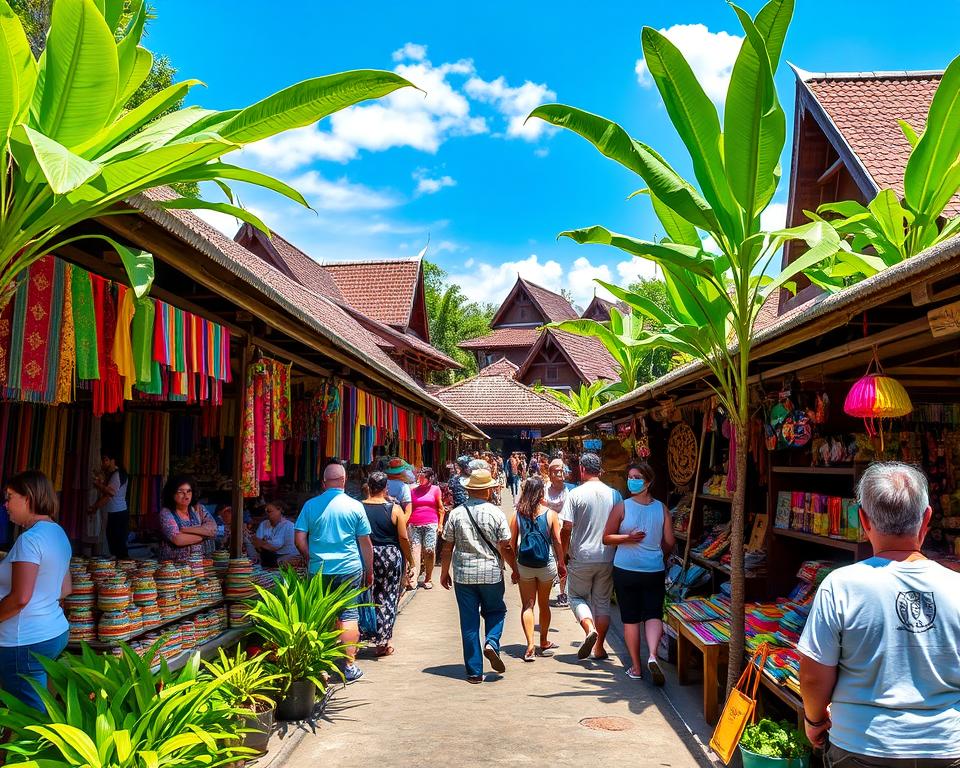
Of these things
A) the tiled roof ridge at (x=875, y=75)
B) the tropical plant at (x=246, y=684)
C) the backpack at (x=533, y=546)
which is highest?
the tiled roof ridge at (x=875, y=75)

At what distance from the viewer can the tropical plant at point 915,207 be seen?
24.0 feet

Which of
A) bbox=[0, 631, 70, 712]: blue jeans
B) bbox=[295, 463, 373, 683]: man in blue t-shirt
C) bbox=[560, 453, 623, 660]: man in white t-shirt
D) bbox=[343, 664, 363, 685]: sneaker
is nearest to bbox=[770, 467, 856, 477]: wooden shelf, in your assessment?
bbox=[560, 453, 623, 660]: man in white t-shirt

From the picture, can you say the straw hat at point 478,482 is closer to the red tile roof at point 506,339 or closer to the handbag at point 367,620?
the handbag at point 367,620

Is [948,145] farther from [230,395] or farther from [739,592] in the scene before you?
[230,395]

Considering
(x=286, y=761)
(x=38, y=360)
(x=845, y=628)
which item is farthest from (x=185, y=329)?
(x=845, y=628)

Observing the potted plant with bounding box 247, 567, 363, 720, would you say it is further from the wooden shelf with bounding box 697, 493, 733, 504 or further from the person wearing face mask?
the wooden shelf with bounding box 697, 493, 733, 504

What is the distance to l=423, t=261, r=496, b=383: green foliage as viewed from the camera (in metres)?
53.5

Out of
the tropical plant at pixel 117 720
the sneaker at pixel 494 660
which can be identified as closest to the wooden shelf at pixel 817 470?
the sneaker at pixel 494 660

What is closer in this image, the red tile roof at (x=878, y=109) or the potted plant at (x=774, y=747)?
the potted plant at (x=774, y=747)

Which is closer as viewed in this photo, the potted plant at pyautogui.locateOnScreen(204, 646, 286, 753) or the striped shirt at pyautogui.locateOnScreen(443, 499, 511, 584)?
the potted plant at pyautogui.locateOnScreen(204, 646, 286, 753)

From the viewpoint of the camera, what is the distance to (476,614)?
729 cm

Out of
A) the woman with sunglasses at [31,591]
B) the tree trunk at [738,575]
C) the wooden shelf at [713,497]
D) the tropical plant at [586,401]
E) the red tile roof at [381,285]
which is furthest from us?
the red tile roof at [381,285]

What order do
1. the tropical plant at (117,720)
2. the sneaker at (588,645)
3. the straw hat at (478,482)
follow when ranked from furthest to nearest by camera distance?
the sneaker at (588,645) → the straw hat at (478,482) → the tropical plant at (117,720)

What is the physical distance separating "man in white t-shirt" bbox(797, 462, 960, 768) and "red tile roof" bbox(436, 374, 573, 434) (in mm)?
27285
